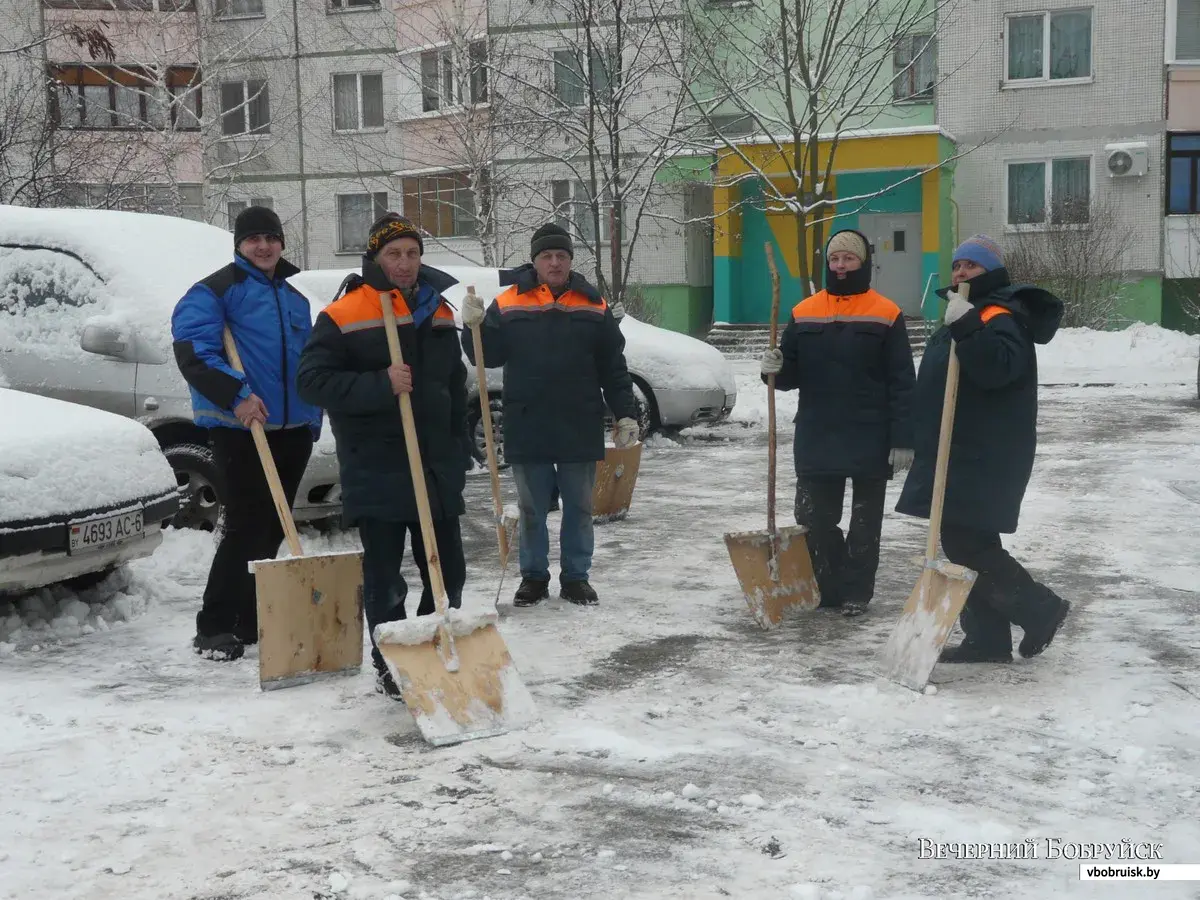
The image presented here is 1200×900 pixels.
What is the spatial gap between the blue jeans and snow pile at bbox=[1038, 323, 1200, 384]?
14.0 meters

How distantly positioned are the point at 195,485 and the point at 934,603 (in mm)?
4200

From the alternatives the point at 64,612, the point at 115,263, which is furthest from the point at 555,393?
the point at 115,263

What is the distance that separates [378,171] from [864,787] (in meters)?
27.8

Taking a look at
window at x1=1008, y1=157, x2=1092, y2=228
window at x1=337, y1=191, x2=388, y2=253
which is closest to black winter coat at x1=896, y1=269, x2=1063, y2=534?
window at x1=1008, y1=157, x2=1092, y2=228

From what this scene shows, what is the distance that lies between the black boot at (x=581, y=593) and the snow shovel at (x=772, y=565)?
817 millimetres

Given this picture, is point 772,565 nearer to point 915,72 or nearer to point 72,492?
point 72,492

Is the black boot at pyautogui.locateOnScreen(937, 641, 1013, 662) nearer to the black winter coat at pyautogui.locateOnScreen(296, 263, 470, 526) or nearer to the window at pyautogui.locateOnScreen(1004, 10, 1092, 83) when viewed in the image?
the black winter coat at pyautogui.locateOnScreen(296, 263, 470, 526)

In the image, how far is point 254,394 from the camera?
5199 mm

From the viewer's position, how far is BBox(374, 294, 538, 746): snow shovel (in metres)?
4.32

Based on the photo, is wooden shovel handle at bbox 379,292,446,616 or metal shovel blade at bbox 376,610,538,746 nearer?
metal shovel blade at bbox 376,610,538,746

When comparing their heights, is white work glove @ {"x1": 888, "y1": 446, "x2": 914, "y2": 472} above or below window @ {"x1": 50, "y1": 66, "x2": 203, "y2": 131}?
below

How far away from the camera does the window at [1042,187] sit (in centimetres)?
2480

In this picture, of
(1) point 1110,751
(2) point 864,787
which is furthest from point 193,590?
(1) point 1110,751

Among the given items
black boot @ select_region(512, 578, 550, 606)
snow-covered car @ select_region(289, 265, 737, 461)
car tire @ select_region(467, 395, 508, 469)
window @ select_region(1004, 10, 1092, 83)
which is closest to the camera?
black boot @ select_region(512, 578, 550, 606)
